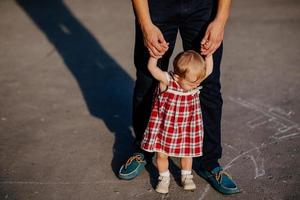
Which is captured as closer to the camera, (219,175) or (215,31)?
(215,31)

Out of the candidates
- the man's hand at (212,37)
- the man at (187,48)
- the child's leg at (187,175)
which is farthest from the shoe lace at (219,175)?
the man's hand at (212,37)

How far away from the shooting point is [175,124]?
9.39 feet

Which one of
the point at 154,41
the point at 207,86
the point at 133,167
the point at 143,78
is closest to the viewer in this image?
the point at 154,41

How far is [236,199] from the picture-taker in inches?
119

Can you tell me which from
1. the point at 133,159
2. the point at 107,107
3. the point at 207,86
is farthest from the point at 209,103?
the point at 107,107

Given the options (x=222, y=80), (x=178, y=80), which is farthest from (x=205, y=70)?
(x=222, y=80)

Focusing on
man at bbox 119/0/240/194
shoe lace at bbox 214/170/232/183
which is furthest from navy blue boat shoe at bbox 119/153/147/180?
shoe lace at bbox 214/170/232/183

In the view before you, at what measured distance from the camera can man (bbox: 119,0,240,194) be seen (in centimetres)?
285

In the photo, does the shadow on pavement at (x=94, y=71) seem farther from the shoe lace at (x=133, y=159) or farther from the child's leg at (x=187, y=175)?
the child's leg at (x=187, y=175)

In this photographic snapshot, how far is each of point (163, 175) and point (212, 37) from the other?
102cm

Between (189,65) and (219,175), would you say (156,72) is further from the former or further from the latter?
(219,175)

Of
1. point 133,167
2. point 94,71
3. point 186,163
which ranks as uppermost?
point 186,163

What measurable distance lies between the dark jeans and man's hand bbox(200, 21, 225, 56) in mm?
107

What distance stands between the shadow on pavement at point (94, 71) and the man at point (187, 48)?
0.57m
